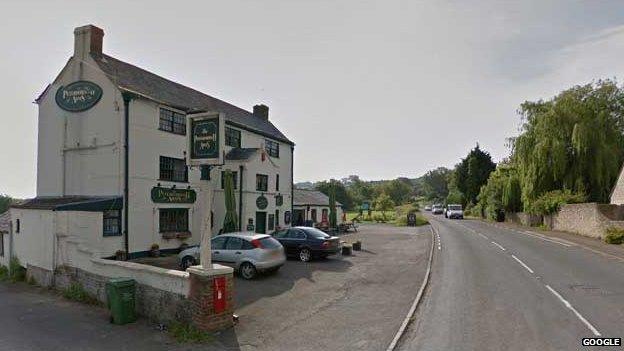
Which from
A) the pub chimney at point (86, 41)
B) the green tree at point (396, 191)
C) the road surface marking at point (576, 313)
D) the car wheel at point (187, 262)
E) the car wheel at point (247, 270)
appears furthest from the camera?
the green tree at point (396, 191)

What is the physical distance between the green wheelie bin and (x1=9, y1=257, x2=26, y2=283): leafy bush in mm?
8943

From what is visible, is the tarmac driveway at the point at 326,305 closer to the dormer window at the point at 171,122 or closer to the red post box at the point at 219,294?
the red post box at the point at 219,294

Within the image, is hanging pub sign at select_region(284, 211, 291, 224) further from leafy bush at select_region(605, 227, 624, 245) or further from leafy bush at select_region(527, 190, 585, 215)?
leafy bush at select_region(527, 190, 585, 215)

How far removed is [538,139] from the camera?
36.9 metres

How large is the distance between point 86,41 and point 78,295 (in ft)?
44.5

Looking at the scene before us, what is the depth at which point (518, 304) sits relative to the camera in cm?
1099

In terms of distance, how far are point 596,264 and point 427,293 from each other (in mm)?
Result: 9309

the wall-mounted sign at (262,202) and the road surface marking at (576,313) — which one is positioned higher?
the wall-mounted sign at (262,202)

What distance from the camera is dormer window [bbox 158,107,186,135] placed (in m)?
21.8

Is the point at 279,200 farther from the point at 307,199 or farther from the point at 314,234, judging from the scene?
the point at 307,199

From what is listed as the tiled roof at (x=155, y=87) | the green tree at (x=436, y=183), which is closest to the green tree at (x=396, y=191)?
the green tree at (x=436, y=183)

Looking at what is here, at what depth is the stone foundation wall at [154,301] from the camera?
9.81 metres

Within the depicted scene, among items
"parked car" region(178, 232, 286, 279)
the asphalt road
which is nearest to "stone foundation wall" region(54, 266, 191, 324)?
"parked car" region(178, 232, 286, 279)

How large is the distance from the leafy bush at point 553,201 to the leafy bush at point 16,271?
3559cm
